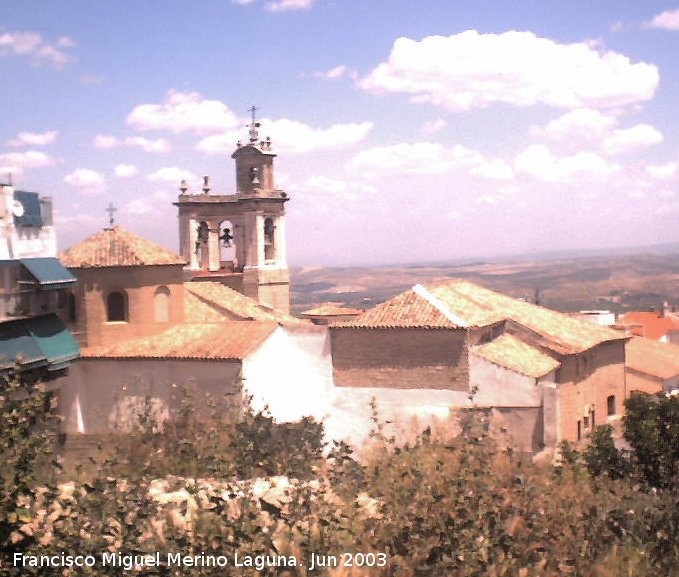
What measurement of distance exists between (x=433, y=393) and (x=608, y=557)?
44.6 ft

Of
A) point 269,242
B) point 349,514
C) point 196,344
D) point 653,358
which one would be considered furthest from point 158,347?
point 653,358

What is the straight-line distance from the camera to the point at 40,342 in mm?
20406

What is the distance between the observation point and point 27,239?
67.5ft

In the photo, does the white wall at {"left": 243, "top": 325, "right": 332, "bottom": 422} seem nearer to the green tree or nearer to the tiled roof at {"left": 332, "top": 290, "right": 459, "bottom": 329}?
the tiled roof at {"left": 332, "top": 290, "right": 459, "bottom": 329}

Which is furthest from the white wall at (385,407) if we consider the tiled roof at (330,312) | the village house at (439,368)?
the tiled roof at (330,312)

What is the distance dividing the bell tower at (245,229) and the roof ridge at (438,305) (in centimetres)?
1660

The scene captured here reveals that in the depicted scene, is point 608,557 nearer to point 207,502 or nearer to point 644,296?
point 207,502

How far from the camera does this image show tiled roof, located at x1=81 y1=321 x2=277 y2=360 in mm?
21734

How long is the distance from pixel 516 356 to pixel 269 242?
19.6m

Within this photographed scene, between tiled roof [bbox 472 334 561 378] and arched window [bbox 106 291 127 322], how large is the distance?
364 inches

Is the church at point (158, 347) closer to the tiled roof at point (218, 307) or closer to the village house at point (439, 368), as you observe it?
the tiled roof at point (218, 307)

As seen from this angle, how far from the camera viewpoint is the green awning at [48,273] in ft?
66.7

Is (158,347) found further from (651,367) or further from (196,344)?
(651,367)

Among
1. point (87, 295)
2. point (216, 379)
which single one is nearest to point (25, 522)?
point (216, 379)
